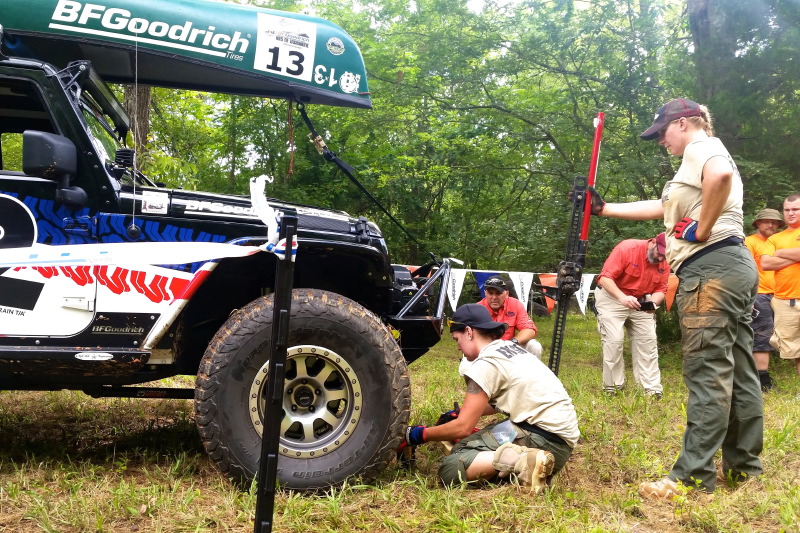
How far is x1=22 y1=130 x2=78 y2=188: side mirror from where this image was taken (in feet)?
9.86

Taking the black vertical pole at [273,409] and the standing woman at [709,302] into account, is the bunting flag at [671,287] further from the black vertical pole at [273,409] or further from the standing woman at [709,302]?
the black vertical pole at [273,409]

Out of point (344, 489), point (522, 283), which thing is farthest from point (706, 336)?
point (522, 283)

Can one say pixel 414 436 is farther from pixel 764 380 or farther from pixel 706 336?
pixel 764 380

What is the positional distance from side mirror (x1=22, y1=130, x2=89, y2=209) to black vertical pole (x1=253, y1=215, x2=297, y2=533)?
1.50 metres

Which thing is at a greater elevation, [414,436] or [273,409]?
[273,409]

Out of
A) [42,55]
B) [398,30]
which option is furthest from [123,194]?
[398,30]

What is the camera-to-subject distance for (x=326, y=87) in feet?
13.5

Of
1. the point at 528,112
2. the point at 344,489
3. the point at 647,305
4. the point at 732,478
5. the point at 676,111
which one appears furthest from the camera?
the point at 528,112

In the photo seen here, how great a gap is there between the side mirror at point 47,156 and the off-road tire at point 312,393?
1040 millimetres

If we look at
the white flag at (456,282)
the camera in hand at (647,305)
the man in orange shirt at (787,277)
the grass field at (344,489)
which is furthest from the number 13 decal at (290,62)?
the white flag at (456,282)

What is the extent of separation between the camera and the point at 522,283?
29.8 feet

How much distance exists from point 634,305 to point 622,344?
0.38 metres

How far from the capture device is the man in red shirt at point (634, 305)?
6.26 meters

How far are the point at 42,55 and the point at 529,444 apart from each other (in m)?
3.51
